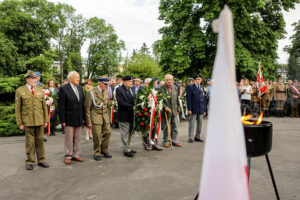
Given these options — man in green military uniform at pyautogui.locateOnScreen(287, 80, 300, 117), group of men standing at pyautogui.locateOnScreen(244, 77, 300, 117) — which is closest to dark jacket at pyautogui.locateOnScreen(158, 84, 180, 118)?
group of men standing at pyautogui.locateOnScreen(244, 77, 300, 117)

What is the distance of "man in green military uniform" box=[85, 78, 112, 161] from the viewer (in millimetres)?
6086

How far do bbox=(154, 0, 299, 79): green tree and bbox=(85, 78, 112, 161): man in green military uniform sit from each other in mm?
13500

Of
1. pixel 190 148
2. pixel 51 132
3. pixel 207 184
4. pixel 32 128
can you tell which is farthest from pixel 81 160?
pixel 207 184

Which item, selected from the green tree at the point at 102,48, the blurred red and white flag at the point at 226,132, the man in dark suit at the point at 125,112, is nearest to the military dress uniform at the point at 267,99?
the man in dark suit at the point at 125,112

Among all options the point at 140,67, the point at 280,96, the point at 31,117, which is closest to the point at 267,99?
the point at 280,96

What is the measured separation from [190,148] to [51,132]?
5951 millimetres

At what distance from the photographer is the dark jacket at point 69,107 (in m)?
5.69

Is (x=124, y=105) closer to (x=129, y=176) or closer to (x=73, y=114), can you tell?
(x=73, y=114)

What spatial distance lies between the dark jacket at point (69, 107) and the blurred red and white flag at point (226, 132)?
499cm

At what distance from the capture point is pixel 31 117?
17.6ft

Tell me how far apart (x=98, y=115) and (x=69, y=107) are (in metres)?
0.78

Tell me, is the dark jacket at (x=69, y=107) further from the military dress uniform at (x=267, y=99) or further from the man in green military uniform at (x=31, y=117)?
the military dress uniform at (x=267, y=99)

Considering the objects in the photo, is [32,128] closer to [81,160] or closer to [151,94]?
[81,160]

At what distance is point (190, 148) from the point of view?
23.3 ft
